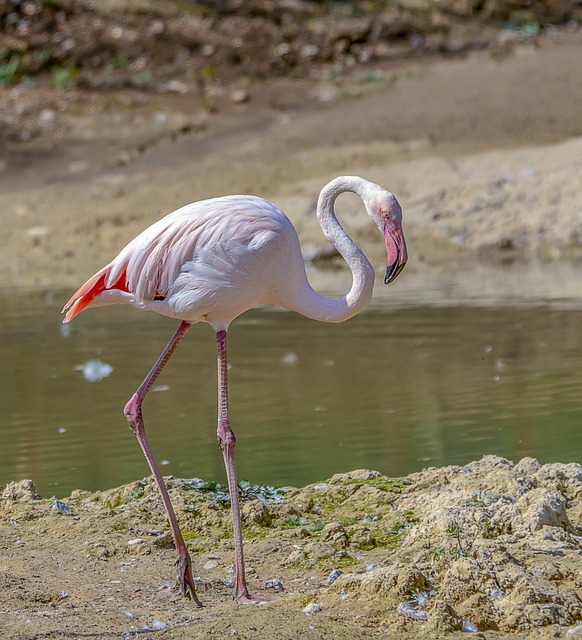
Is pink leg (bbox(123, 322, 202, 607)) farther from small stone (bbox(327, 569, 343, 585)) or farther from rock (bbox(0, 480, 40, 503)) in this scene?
rock (bbox(0, 480, 40, 503))

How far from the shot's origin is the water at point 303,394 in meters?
6.07

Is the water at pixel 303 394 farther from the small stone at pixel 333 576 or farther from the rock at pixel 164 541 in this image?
the small stone at pixel 333 576

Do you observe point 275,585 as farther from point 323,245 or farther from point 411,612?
point 323,245

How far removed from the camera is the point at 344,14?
20.7 metres

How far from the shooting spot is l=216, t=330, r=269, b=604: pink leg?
412cm

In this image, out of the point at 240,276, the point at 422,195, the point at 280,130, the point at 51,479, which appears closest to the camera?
the point at 240,276

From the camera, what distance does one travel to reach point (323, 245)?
42.7 ft

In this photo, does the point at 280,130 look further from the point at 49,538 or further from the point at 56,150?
the point at 49,538

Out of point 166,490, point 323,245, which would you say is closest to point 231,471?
point 166,490

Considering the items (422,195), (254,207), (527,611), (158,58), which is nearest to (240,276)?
(254,207)

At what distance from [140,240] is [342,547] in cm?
148

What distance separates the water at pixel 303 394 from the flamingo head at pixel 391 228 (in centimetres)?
146

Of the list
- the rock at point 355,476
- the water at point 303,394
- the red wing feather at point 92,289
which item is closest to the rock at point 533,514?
the rock at point 355,476

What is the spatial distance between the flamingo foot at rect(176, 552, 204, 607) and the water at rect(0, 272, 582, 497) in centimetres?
150
